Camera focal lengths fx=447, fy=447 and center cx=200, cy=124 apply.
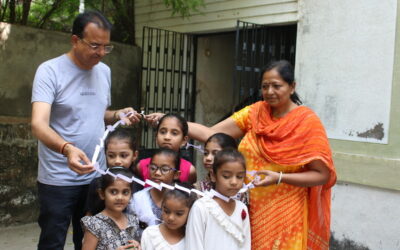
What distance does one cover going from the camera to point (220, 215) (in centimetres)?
236

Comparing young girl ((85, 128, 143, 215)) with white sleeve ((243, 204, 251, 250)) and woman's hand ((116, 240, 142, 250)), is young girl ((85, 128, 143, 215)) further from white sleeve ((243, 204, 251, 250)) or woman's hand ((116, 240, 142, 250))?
white sleeve ((243, 204, 251, 250))

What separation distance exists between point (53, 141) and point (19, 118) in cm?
332

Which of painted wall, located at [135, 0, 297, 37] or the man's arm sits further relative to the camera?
painted wall, located at [135, 0, 297, 37]

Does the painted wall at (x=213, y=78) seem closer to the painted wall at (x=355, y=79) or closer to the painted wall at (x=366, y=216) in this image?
the painted wall at (x=355, y=79)

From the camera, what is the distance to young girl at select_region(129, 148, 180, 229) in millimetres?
2588

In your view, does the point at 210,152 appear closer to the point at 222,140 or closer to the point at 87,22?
the point at 222,140

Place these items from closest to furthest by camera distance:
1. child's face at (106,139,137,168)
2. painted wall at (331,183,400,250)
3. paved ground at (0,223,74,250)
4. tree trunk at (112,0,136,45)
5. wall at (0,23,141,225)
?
child's face at (106,139,137,168), painted wall at (331,183,400,250), paved ground at (0,223,74,250), wall at (0,23,141,225), tree trunk at (112,0,136,45)

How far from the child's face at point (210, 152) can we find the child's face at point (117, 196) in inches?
20.1

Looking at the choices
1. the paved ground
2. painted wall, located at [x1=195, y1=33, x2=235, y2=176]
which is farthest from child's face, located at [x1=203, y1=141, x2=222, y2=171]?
painted wall, located at [x1=195, y1=33, x2=235, y2=176]

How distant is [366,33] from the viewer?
15.2 feet

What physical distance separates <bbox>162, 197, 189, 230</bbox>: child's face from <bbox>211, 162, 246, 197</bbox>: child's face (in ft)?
0.76

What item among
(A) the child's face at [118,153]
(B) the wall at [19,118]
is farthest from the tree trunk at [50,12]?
(A) the child's face at [118,153]

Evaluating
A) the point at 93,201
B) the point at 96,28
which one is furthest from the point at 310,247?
the point at 96,28

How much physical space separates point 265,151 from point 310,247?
71 cm
